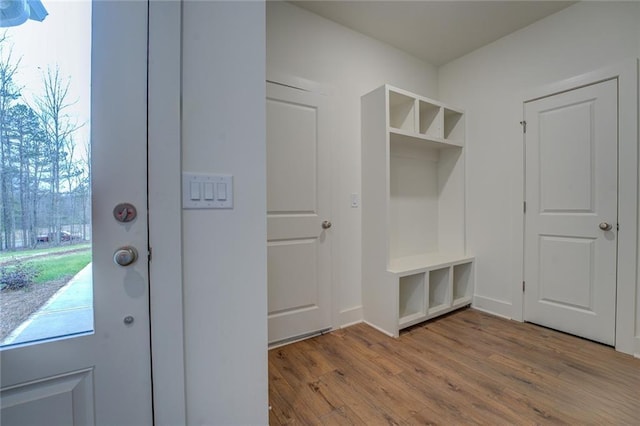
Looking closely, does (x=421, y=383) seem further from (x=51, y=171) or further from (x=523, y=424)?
(x=51, y=171)

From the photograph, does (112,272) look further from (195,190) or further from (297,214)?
(297,214)

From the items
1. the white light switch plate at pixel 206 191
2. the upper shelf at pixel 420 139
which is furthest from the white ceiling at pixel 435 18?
the white light switch plate at pixel 206 191

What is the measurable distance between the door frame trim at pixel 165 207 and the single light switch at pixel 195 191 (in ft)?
0.15

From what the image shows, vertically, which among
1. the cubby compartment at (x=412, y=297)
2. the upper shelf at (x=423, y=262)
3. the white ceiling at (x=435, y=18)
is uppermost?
the white ceiling at (x=435, y=18)

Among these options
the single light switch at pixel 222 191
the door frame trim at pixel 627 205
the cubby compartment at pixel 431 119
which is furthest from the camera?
the cubby compartment at pixel 431 119

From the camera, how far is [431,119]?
2.75 metres

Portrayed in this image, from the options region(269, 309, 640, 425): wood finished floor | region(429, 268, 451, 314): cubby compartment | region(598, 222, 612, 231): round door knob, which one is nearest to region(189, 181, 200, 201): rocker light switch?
region(269, 309, 640, 425): wood finished floor

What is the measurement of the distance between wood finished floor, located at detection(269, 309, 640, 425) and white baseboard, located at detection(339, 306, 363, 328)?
15 cm

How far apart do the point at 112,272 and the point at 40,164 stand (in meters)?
0.39

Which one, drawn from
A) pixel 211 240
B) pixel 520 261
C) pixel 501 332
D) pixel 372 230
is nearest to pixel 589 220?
pixel 520 261

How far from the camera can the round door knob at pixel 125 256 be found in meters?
0.82

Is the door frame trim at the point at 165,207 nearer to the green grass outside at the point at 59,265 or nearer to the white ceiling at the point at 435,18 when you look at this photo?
the green grass outside at the point at 59,265

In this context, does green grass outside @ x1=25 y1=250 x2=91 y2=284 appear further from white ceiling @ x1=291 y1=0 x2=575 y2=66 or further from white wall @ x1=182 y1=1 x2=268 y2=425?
white ceiling @ x1=291 y1=0 x2=575 y2=66

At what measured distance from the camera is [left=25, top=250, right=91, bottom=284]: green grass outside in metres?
0.79
